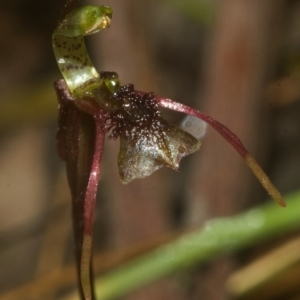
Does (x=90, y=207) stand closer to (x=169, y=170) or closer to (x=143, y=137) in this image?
(x=143, y=137)

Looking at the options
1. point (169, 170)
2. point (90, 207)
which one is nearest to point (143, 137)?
point (90, 207)

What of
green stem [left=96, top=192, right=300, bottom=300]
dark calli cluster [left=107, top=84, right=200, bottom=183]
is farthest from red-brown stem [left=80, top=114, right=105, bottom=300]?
green stem [left=96, top=192, right=300, bottom=300]

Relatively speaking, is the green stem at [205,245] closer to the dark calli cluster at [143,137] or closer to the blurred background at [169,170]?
the blurred background at [169,170]

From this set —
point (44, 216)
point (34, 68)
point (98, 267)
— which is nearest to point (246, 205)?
point (98, 267)

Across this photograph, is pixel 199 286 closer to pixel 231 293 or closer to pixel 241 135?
pixel 231 293

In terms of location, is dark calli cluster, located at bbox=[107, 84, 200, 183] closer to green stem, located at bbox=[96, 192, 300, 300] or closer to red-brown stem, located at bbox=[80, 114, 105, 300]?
red-brown stem, located at bbox=[80, 114, 105, 300]
